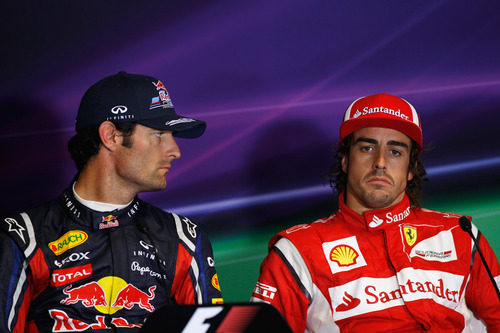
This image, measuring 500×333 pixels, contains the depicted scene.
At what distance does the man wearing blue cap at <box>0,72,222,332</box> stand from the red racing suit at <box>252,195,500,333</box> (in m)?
0.23

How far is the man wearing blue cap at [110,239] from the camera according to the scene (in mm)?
1572

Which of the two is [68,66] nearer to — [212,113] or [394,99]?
[212,113]

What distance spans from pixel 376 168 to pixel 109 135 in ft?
2.48

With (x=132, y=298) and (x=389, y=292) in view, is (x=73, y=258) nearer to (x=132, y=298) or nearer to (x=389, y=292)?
(x=132, y=298)

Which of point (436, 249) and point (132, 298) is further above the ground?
point (436, 249)

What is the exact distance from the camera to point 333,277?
5.87 ft

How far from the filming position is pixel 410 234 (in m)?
1.88

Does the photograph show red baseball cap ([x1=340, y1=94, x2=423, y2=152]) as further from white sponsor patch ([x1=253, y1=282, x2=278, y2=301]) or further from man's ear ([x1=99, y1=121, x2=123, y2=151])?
man's ear ([x1=99, y1=121, x2=123, y2=151])

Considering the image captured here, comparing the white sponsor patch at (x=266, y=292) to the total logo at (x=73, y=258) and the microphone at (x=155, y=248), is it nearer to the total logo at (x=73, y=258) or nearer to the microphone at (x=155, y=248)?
the microphone at (x=155, y=248)

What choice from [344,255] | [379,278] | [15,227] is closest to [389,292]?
[379,278]

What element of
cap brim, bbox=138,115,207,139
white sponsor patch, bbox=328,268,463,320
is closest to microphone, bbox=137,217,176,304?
cap brim, bbox=138,115,207,139

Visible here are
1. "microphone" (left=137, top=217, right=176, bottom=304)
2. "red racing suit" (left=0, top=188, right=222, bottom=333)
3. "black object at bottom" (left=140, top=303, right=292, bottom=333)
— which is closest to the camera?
"black object at bottom" (left=140, top=303, right=292, bottom=333)

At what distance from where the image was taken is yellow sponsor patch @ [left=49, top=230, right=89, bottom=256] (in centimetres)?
161

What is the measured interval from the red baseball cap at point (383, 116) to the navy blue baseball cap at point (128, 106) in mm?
505
